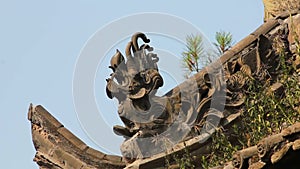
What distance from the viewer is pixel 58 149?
14359 mm

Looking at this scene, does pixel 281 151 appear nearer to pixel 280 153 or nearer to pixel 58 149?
pixel 280 153

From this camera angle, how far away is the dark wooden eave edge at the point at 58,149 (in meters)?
14.0

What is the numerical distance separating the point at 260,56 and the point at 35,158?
9.70 ft

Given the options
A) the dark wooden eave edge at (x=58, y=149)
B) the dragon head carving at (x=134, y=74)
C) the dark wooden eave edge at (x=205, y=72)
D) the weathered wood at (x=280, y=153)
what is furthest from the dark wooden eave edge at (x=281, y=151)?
the dark wooden eave edge at (x=58, y=149)

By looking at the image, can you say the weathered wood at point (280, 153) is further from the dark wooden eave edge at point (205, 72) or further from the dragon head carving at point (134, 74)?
the dragon head carving at point (134, 74)

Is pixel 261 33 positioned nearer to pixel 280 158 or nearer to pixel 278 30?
pixel 278 30

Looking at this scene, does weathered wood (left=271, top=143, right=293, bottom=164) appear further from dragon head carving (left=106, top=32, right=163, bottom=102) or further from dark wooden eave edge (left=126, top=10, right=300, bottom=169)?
dragon head carving (left=106, top=32, right=163, bottom=102)

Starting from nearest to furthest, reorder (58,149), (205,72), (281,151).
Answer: (281,151)
(205,72)
(58,149)

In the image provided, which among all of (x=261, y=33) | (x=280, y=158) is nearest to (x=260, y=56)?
(x=261, y=33)

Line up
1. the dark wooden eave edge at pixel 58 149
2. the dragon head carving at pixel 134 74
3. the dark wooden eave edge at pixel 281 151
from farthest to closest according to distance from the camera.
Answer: the dark wooden eave edge at pixel 58 149 < the dragon head carving at pixel 134 74 < the dark wooden eave edge at pixel 281 151

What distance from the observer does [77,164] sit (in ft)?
46.1

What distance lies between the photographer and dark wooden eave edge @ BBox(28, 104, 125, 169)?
1398 centimetres

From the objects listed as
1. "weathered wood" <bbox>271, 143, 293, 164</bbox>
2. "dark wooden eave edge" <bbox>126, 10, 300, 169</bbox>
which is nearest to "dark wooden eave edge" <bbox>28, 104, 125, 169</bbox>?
"dark wooden eave edge" <bbox>126, 10, 300, 169</bbox>

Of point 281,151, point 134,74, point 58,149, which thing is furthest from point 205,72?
point 281,151
